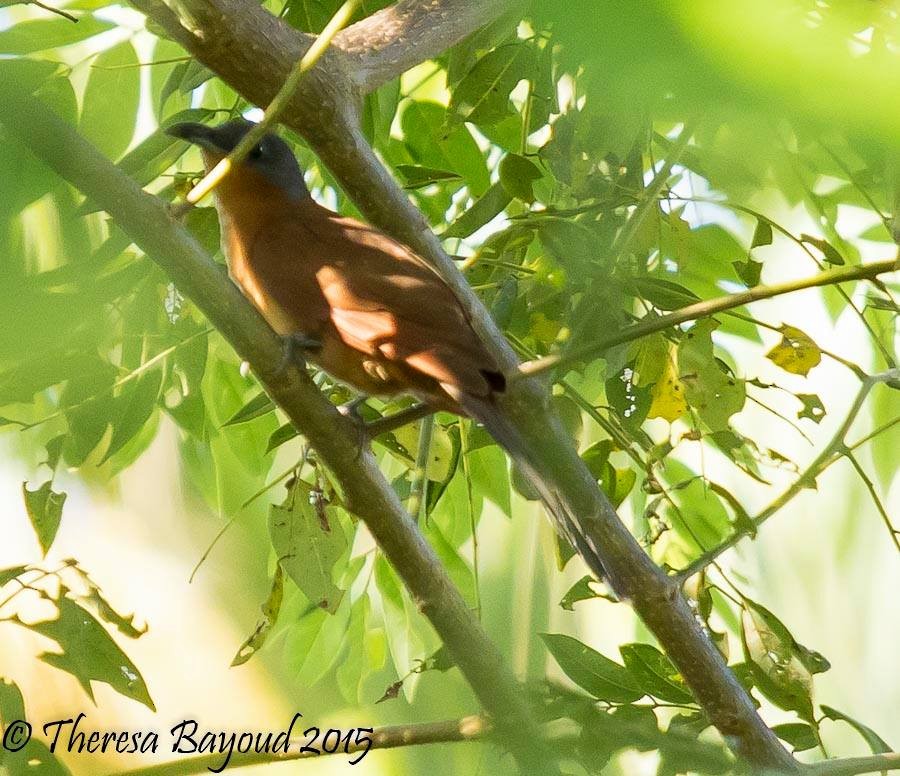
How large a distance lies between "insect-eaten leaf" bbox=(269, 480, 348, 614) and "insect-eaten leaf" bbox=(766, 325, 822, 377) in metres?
0.93

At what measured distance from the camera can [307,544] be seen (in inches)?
82.0

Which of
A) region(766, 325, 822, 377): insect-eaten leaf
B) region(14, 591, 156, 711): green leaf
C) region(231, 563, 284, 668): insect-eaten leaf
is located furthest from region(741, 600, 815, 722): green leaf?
region(14, 591, 156, 711): green leaf

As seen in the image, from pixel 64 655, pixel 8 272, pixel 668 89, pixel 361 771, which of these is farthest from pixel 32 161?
pixel 361 771

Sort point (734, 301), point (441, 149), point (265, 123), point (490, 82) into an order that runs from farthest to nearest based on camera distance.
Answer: point (441, 149) < point (490, 82) < point (734, 301) < point (265, 123)

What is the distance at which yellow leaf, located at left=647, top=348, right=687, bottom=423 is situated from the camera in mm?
2027

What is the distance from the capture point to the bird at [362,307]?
6.60ft

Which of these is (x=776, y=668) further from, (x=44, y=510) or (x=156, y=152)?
(x=156, y=152)

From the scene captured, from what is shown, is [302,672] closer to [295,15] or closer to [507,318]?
[507,318]

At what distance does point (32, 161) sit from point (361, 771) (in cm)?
196

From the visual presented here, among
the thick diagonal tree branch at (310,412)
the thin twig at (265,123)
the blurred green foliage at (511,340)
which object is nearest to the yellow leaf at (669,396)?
the blurred green foliage at (511,340)

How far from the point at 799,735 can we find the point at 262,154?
6.92 feet

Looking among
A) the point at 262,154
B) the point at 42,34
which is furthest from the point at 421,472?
the point at 262,154

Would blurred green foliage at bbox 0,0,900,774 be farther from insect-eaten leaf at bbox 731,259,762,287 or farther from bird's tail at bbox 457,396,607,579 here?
bird's tail at bbox 457,396,607,579

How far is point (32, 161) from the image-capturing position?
740 millimetres
